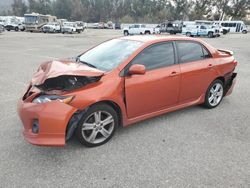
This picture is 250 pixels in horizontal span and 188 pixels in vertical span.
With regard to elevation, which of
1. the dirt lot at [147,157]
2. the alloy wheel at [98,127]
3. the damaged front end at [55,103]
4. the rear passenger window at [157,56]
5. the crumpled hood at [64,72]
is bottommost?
the dirt lot at [147,157]

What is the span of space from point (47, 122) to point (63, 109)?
245 mm

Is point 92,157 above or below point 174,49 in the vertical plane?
below

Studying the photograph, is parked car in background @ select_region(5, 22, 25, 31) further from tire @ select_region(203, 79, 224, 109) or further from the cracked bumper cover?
the cracked bumper cover

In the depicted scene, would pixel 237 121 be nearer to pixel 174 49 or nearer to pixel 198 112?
pixel 198 112

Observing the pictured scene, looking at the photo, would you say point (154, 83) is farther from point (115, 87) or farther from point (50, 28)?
point (50, 28)

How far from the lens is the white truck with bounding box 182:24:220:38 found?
32.6 metres

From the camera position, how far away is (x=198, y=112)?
486 cm

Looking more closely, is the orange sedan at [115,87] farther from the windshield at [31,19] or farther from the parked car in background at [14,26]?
the parked car in background at [14,26]

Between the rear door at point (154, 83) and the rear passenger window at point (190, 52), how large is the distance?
198 millimetres

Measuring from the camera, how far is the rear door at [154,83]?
12.3ft

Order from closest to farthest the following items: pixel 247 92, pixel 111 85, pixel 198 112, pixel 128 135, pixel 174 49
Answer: pixel 111 85 < pixel 128 135 < pixel 174 49 < pixel 198 112 < pixel 247 92

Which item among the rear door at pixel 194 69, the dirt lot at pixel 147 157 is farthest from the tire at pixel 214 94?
the dirt lot at pixel 147 157

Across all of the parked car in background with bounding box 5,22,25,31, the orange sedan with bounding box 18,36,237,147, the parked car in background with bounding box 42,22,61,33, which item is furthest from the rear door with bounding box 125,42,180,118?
the parked car in background with bounding box 5,22,25,31

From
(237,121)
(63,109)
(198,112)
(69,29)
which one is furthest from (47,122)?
(69,29)
